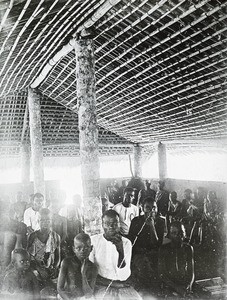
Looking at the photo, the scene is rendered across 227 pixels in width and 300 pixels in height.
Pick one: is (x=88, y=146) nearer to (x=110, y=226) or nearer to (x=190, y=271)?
(x=110, y=226)

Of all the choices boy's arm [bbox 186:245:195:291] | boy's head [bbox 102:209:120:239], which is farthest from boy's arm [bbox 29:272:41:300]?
boy's arm [bbox 186:245:195:291]

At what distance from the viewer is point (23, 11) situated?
15.3 feet

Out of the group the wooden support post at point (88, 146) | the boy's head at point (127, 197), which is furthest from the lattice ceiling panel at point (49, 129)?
the boy's head at point (127, 197)

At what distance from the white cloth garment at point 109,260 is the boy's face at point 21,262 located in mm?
658

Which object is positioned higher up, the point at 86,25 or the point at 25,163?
the point at 86,25

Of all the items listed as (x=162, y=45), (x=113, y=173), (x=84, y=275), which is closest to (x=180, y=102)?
(x=162, y=45)

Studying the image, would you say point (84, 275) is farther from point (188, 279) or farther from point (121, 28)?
point (121, 28)

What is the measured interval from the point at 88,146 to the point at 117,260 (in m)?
2.89

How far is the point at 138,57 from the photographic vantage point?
6.81 meters

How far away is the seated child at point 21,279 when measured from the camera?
3.30 m

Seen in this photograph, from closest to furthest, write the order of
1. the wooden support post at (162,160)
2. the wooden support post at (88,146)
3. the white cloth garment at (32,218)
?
the white cloth garment at (32,218), the wooden support post at (88,146), the wooden support post at (162,160)

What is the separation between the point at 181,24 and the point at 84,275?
4.18 metres

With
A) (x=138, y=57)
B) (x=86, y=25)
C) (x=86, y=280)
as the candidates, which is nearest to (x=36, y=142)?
(x=138, y=57)

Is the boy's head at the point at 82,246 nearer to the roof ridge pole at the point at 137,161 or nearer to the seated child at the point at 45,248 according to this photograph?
the seated child at the point at 45,248
